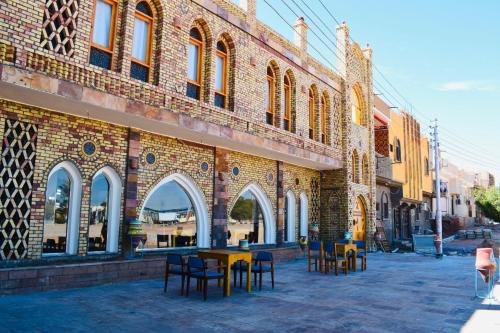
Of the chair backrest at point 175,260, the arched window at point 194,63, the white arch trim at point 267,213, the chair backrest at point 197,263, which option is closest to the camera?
the chair backrest at point 197,263

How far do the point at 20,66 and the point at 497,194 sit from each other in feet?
168

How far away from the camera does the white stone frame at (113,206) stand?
30.4 ft

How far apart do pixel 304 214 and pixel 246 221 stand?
3.78m

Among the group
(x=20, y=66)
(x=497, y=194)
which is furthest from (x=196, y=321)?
(x=497, y=194)

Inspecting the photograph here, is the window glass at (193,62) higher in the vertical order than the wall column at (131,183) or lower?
higher

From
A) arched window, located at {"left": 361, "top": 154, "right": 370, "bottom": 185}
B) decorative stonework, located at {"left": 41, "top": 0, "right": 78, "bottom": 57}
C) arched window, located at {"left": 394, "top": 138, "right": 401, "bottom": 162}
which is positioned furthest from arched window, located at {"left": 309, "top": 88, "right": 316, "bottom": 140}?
arched window, located at {"left": 394, "top": 138, "right": 401, "bottom": 162}

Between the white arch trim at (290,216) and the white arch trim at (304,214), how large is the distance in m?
0.65

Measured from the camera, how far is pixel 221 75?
1191cm

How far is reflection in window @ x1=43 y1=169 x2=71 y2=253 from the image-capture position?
8.27 m

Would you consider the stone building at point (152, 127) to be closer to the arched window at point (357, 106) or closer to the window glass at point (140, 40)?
the window glass at point (140, 40)

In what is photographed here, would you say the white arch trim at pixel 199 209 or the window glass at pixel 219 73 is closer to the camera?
the white arch trim at pixel 199 209

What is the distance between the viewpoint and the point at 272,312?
21.2 ft

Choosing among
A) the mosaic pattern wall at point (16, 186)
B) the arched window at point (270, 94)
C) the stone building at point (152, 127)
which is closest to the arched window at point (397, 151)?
the stone building at point (152, 127)

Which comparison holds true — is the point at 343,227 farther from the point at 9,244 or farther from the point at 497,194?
the point at 497,194
